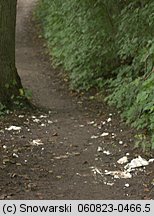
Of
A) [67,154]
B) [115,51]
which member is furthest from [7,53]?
[67,154]

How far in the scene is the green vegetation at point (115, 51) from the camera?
26.2ft

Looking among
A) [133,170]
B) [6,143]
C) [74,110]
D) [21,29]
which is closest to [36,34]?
[21,29]

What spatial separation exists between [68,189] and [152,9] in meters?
4.60

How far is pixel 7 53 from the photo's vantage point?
32.3ft

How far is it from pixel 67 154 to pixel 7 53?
147 inches

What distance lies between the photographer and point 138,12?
9445 mm

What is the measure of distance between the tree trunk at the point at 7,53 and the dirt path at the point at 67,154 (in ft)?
1.97

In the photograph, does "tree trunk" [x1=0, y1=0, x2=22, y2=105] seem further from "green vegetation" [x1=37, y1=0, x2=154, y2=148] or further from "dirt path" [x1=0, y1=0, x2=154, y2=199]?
"green vegetation" [x1=37, y1=0, x2=154, y2=148]

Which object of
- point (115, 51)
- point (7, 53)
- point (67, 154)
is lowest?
point (67, 154)

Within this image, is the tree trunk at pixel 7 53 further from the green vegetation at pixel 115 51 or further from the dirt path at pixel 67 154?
the green vegetation at pixel 115 51

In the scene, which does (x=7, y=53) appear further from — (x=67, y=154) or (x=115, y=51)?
(x=67, y=154)

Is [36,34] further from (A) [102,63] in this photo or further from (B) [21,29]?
(A) [102,63]

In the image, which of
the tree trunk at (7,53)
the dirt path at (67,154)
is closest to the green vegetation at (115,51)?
the dirt path at (67,154)

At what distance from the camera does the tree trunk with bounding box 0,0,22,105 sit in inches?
380
